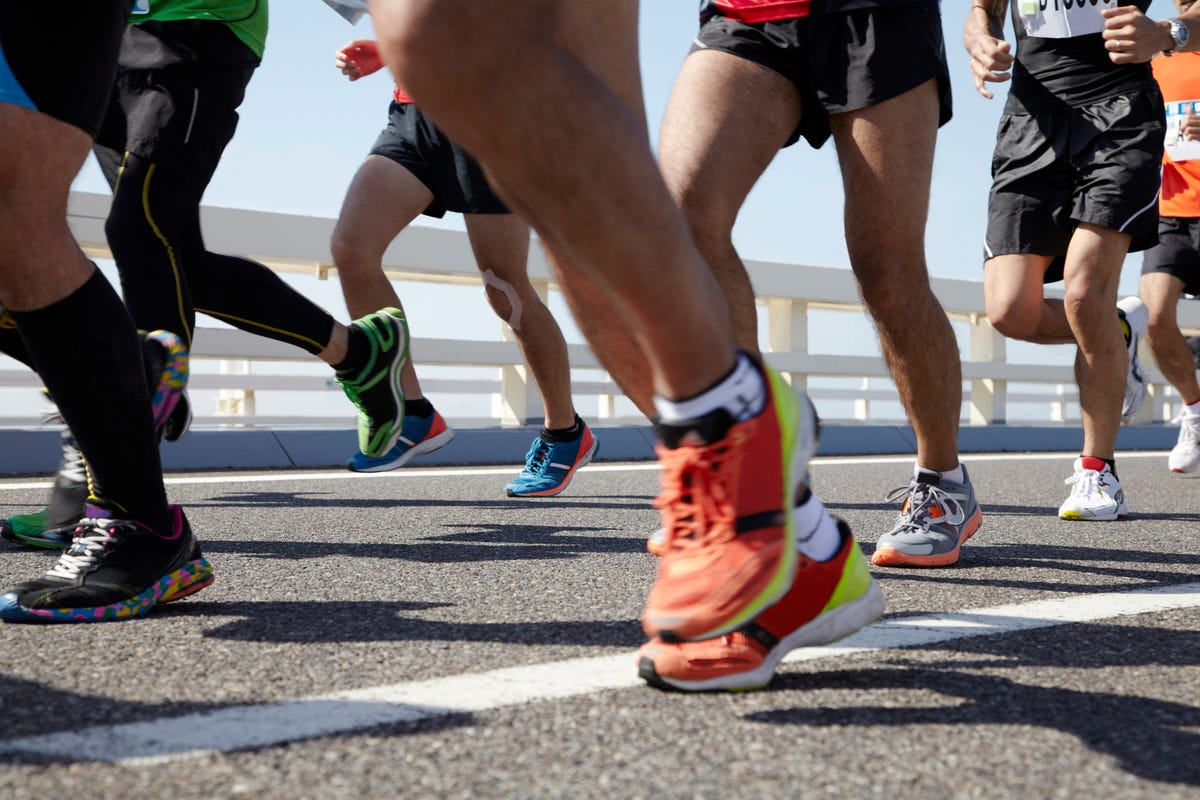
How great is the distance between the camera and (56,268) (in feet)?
6.47

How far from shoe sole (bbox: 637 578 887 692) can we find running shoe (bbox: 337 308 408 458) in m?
2.21

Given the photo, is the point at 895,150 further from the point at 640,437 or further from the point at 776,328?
the point at 776,328

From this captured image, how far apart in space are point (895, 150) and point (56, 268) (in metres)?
1.59

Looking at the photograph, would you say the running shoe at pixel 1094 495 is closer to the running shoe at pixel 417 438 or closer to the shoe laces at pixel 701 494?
the running shoe at pixel 417 438

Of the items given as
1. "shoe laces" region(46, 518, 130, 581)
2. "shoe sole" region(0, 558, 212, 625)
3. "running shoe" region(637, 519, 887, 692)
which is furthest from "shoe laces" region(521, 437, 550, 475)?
"running shoe" region(637, 519, 887, 692)

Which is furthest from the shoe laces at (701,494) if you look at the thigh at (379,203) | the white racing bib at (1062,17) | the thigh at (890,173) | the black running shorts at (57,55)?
the white racing bib at (1062,17)

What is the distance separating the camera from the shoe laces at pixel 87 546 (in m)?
1.98

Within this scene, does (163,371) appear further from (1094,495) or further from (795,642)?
(1094,495)

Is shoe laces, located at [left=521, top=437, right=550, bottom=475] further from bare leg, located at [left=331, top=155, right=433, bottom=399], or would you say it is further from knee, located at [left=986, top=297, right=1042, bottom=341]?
knee, located at [left=986, top=297, right=1042, bottom=341]

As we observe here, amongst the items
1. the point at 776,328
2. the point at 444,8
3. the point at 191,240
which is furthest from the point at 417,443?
the point at 776,328

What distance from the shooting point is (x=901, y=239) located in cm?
259

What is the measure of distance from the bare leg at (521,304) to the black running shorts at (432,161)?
67 millimetres

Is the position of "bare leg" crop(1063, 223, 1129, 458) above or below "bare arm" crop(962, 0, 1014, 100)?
below

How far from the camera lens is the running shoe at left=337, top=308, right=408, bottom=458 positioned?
361cm
